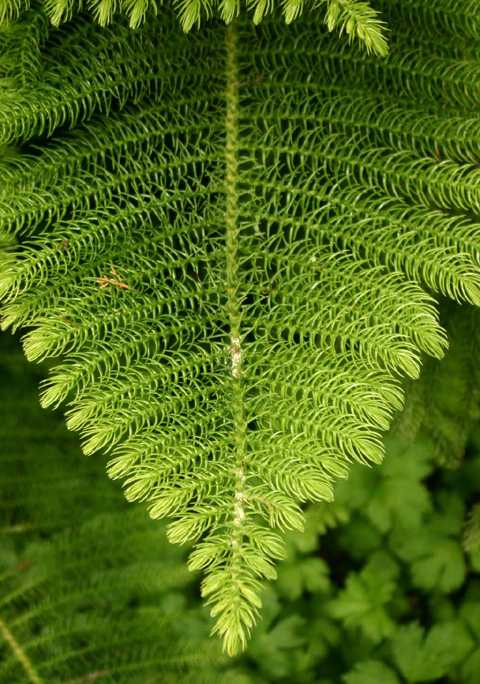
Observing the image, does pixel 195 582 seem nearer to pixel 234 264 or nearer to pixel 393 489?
pixel 393 489

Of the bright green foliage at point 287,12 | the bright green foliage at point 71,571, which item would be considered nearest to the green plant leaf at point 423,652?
the bright green foliage at point 71,571

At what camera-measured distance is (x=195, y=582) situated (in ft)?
6.44

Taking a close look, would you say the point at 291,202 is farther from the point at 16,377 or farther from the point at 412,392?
the point at 16,377

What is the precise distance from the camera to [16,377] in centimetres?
147

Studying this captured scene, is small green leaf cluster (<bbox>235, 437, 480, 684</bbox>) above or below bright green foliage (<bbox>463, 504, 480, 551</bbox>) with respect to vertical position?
below

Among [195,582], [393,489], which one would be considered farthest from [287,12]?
[195,582]

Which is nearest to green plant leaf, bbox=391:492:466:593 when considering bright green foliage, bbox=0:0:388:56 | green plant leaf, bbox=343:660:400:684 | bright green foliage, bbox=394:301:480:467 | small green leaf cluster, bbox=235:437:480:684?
small green leaf cluster, bbox=235:437:480:684

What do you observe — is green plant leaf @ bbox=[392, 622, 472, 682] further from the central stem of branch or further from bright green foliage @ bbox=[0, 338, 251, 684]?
the central stem of branch

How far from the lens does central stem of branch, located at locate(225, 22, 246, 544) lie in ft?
1.94

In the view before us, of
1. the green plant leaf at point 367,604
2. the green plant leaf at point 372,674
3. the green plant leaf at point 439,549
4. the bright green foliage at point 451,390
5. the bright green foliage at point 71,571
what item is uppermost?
the bright green foliage at point 451,390

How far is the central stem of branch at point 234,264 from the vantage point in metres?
0.59

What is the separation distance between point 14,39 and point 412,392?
937mm

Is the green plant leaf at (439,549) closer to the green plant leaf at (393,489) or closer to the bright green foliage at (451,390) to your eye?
the green plant leaf at (393,489)

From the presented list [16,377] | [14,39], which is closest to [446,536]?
[16,377]
